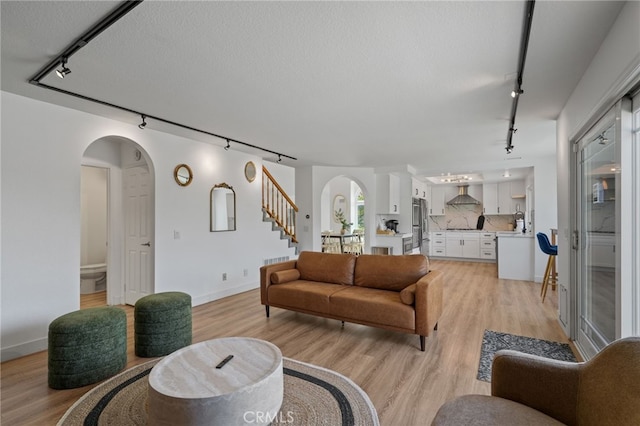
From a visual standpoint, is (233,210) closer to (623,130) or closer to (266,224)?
(266,224)

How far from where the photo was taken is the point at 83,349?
7.72 ft

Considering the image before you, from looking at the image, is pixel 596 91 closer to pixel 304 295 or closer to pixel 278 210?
pixel 304 295

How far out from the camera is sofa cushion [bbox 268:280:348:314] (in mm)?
3484

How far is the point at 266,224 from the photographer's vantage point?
5.99 m

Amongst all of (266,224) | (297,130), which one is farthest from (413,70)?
(266,224)

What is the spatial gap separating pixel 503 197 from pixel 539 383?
28.3 feet

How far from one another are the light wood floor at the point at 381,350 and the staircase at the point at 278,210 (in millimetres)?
1740

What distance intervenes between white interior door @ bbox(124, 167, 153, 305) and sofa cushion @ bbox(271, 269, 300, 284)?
69.2 inches

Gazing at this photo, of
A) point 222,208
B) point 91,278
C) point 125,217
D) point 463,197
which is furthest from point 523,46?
point 463,197

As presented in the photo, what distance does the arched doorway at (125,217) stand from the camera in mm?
4414

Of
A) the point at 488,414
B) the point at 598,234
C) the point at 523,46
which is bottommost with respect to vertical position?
the point at 488,414

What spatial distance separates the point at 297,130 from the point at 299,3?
251cm

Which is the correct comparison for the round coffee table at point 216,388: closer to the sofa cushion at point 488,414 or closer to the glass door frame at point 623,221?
the sofa cushion at point 488,414

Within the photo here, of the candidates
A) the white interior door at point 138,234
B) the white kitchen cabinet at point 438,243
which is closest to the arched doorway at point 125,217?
the white interior door at point 138,234
